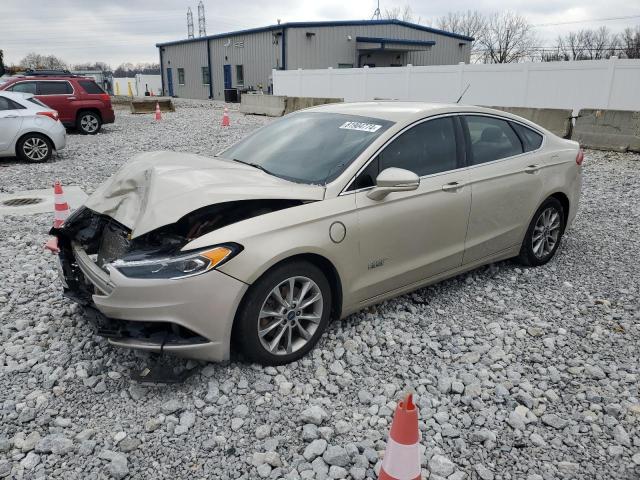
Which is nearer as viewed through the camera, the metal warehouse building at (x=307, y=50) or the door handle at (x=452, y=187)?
the door handle at (x=452, y=187)

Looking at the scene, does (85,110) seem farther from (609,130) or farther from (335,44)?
(335,44)

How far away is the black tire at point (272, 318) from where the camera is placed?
3.16 m

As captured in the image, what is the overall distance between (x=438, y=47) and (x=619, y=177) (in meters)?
33.0

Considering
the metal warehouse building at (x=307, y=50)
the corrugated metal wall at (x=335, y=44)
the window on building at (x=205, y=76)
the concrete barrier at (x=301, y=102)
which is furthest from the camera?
the window on building at (x=205, y=76)

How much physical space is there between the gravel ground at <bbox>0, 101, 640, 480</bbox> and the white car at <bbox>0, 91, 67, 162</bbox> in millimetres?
7110

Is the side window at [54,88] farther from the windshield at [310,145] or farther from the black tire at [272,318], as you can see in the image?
the black tire at [272,318]

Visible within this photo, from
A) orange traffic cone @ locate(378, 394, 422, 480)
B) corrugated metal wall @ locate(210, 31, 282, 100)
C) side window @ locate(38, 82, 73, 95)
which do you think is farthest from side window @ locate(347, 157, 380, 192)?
corrugated metal wall @ locate(210, 31, 282, 100)

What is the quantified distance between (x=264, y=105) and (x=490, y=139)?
760 inches

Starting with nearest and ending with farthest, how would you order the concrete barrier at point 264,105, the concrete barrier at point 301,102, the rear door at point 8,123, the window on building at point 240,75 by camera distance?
the rear door at point 8,123 < the concrete barrier at point 301,102 < the concrete barrier at point 264,105 < the window on building at point 240,75

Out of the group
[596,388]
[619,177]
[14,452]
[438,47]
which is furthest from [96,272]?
[438,47]

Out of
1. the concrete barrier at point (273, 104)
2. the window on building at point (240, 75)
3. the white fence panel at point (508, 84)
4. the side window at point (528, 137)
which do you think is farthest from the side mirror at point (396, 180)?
the window on building at point (240, 75)

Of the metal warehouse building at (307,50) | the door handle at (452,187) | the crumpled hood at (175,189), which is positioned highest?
the metal warehouse building at (307,50)

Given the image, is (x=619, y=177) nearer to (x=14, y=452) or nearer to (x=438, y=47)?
(x=14, y=452)

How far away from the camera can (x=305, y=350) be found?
3.54 metres
